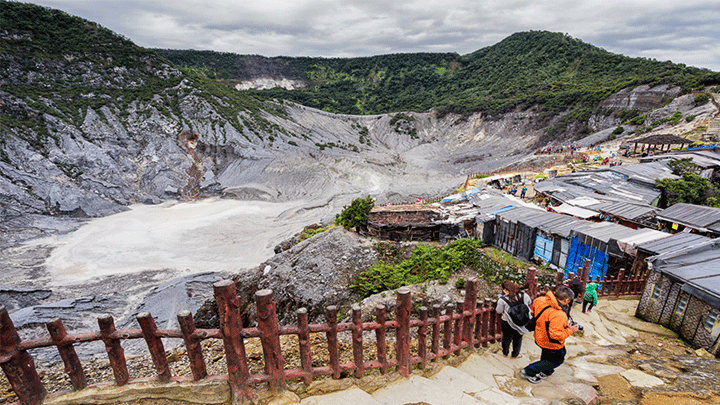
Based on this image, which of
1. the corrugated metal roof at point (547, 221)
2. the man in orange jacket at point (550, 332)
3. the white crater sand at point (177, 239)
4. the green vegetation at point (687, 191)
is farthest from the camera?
the white crater sand at point (177, 239)

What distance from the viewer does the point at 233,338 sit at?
12.3ft

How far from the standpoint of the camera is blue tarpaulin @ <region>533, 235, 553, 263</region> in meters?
11.6

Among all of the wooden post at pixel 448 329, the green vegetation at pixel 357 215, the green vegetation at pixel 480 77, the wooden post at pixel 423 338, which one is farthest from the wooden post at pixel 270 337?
the green vegetation at pixel 480 77

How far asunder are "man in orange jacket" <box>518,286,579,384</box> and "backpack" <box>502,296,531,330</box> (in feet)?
0.65

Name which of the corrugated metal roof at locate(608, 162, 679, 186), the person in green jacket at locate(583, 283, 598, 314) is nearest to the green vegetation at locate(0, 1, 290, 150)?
the corrugated metal roof at locate(608, 162, 679, 186)

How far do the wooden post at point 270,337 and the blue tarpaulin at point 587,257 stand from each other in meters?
9.38

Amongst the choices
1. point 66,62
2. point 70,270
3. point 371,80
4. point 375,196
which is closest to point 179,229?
point 70,270

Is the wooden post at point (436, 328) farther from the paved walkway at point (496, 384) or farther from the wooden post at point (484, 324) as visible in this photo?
the wooden post at point (484, 324)

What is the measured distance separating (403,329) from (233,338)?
2.13m

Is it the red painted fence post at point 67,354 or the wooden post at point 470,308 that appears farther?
the wooden post at point 470,308

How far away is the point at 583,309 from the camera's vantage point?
7.51 meters

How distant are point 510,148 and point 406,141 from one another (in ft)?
64.6

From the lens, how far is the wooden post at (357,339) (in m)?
4.08

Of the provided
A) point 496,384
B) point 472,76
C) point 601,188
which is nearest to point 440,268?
point 496,384
